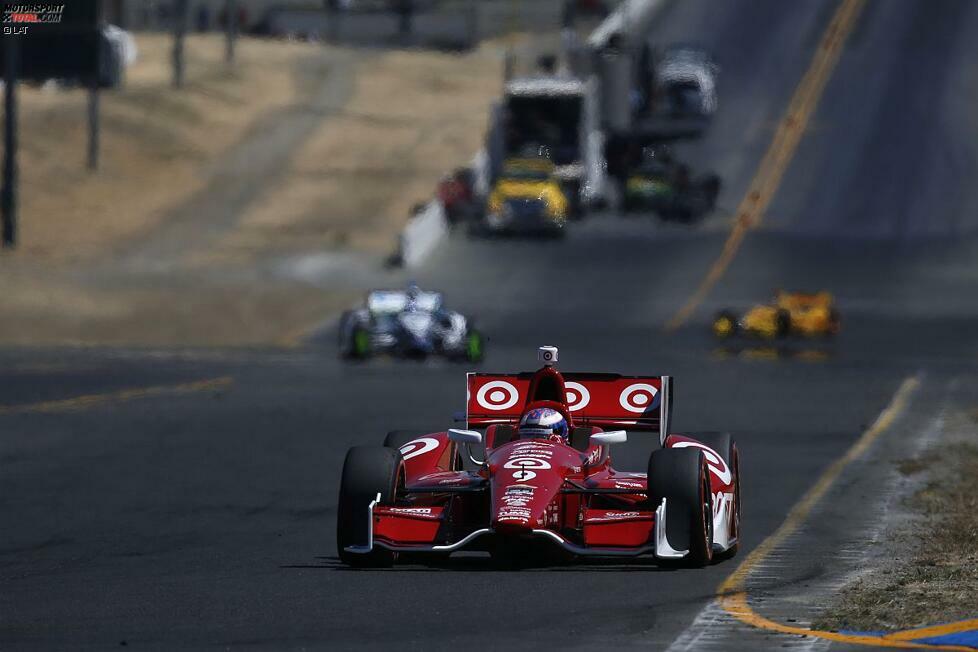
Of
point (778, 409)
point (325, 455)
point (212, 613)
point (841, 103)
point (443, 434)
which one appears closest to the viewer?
point (212, 613)

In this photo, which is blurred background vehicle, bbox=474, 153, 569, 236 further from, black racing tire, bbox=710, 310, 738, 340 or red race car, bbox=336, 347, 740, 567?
red race car, bbox=336, 347, 740, 567

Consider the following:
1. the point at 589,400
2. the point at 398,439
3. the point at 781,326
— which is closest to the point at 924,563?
the point at 589,400

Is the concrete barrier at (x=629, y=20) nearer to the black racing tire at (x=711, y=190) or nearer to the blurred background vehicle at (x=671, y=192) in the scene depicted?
the blurred background vehicle at (x=671, y=192)

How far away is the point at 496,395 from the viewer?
17500mm

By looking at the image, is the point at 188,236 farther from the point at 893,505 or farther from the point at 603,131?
the point at 893,505

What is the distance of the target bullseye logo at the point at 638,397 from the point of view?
687 inches

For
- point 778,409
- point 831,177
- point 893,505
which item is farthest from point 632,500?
point 831,177

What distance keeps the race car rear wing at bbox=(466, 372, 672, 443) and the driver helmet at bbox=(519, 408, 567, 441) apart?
2.94 feet

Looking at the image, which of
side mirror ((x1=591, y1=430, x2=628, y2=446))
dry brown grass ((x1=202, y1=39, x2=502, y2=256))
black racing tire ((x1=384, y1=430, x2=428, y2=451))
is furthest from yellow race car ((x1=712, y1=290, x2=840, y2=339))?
side mirror ((x1=591, y1=430, x2=628, y2=446))

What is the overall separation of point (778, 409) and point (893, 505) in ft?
42.6

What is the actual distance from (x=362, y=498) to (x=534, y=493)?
126 cm

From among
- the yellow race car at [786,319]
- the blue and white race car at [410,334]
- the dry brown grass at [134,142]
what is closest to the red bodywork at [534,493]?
the blue and white race car at [410,334]

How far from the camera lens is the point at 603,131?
85.7 m

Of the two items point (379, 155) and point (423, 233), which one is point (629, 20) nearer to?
point (379, 155)
